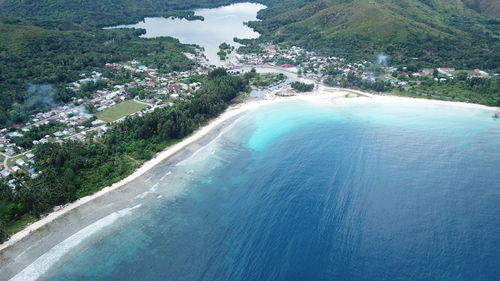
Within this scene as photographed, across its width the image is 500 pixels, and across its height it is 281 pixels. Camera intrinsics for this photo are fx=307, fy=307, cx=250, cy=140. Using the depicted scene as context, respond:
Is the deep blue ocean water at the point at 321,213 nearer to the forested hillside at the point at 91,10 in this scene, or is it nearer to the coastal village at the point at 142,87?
the coastal village at the point at 142,87

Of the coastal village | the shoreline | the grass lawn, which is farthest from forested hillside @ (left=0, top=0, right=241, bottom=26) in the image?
the shoreline

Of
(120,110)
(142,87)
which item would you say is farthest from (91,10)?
(120,110)

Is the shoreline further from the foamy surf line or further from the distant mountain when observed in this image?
the distant mountain

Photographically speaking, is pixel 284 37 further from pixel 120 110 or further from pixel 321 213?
pixel 321 213

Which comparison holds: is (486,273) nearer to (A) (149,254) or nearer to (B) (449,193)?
(B) (449,193)

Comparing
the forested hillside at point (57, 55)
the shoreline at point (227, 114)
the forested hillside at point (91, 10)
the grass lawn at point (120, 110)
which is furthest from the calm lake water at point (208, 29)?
the grass lawn at point (120, 110)

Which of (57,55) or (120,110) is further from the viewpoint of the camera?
(57,55)

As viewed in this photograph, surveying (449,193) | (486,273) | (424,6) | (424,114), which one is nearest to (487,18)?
(424,6)
